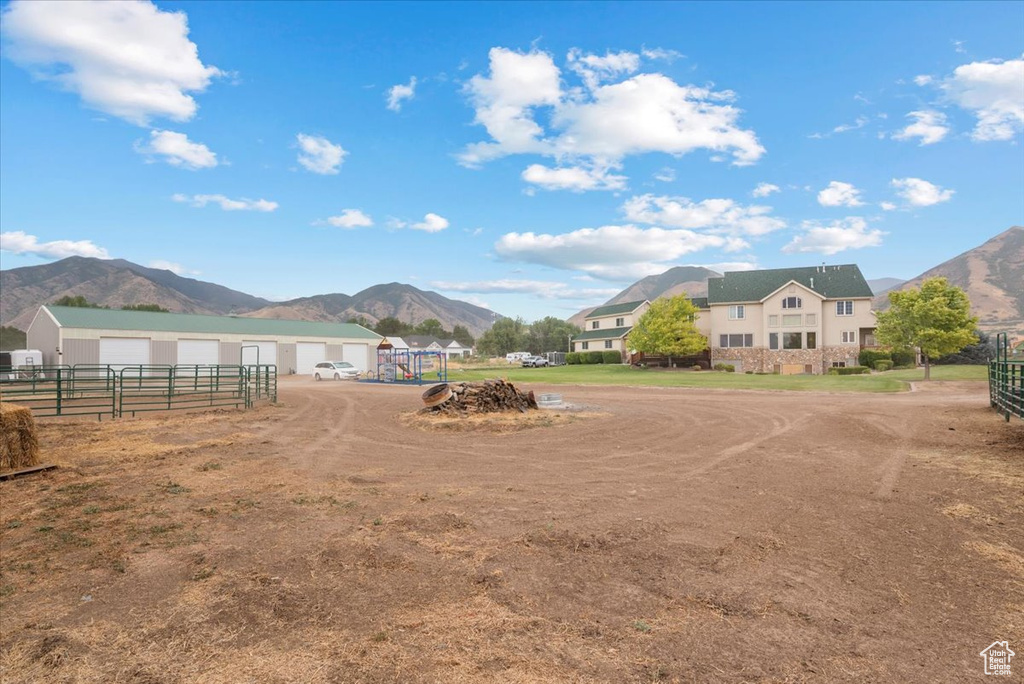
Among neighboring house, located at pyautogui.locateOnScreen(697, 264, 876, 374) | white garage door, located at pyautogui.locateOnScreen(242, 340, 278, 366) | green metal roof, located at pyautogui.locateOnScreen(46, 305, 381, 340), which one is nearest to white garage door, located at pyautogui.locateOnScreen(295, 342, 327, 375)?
green metal roof, located at pyautogui.locateOnScreen(46, 305, 381, 340)

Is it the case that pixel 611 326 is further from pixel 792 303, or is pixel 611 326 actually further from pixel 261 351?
pixel 261 351

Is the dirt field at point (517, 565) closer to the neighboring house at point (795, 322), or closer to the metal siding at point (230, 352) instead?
the metal siding at point (230, 352)

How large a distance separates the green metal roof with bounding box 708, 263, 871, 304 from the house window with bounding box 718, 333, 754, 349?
350 centimetres

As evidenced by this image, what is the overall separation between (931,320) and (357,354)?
49.3 meters

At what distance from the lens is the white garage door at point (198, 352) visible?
44094mm

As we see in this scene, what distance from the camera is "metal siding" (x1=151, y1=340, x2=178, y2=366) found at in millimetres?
42375

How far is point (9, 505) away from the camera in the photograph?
7.91 meters

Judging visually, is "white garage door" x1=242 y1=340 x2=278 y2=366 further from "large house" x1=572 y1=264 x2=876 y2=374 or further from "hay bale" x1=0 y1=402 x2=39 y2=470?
"large house" x1=572 y1=264 x2=876 y2=374

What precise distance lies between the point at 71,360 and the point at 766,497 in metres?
47.0

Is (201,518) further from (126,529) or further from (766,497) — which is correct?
(766,497)

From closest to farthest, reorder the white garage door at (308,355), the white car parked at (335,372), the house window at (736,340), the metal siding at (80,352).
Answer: the metal siding at (80,352)
the white car parked at (335,372)
the white garage door at (308,355)
the house window at (736,340)

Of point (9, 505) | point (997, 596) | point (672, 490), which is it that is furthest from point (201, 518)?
point (997, 596)

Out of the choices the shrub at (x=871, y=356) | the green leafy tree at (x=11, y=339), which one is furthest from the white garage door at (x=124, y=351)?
the green leafy tree at (x=11, y=339)

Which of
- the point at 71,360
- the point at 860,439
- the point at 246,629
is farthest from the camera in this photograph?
the point at 71,360
